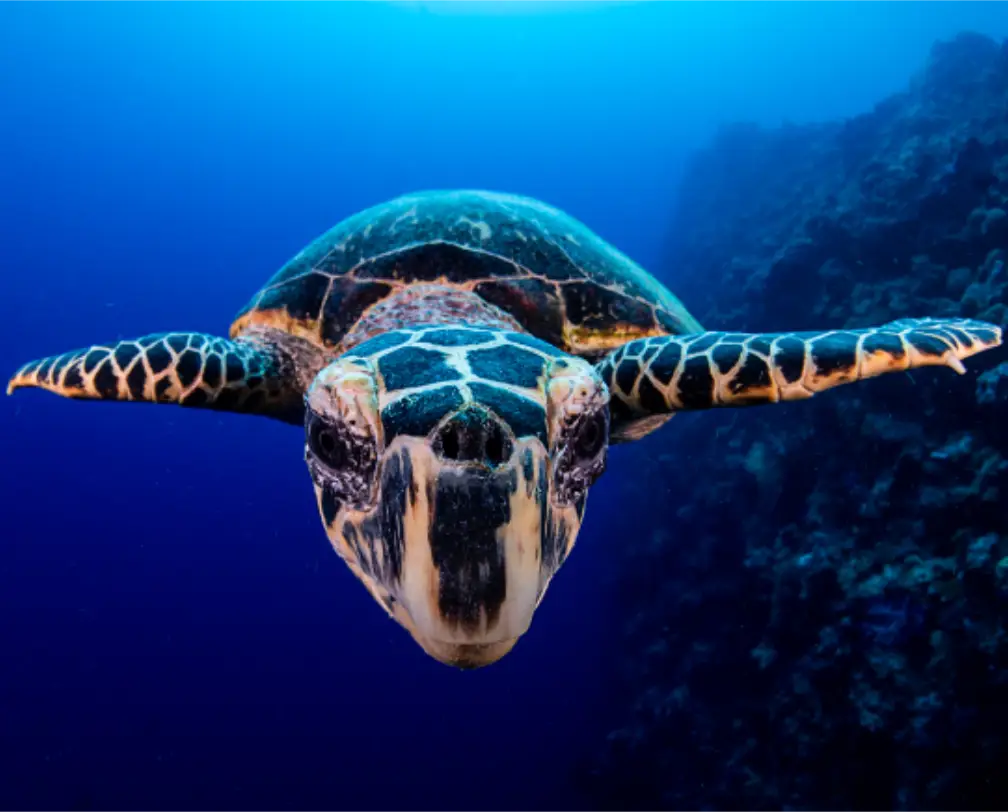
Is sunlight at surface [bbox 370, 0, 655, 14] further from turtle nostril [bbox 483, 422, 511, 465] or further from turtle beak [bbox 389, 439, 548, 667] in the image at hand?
turtle beak [bbox 389, 439, 548, 667]

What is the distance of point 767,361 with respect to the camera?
257 centimetres

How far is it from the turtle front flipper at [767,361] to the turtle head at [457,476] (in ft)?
3.23

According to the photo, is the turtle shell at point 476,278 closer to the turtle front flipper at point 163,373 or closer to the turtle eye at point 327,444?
the turtle front flipper at point 163,373

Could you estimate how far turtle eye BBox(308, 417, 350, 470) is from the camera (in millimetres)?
1667

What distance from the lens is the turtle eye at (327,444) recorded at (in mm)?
1667

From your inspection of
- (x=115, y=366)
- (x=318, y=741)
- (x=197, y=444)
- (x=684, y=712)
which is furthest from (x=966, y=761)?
(x=197, y=444)

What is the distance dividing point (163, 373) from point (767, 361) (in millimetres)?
2960

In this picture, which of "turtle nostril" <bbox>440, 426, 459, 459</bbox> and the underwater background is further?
the underwater background

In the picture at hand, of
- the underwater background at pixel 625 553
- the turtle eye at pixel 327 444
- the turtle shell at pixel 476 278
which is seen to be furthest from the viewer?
the underwater background at pixel 625 553

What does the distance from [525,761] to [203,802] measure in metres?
7.96

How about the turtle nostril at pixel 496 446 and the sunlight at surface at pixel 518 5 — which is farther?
the sunlight at surface at pixel 518 5

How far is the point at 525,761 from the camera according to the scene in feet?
48.1

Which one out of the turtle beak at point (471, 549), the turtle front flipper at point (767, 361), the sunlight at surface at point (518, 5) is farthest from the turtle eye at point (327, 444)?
the sunlight at surface at point (518, 5)

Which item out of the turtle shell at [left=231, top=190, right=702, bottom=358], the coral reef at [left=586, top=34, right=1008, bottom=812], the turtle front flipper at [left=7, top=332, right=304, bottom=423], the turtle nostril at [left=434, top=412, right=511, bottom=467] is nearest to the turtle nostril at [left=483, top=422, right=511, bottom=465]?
the turtle nostril at [left=434, top=412, right=511, bottom=467]
